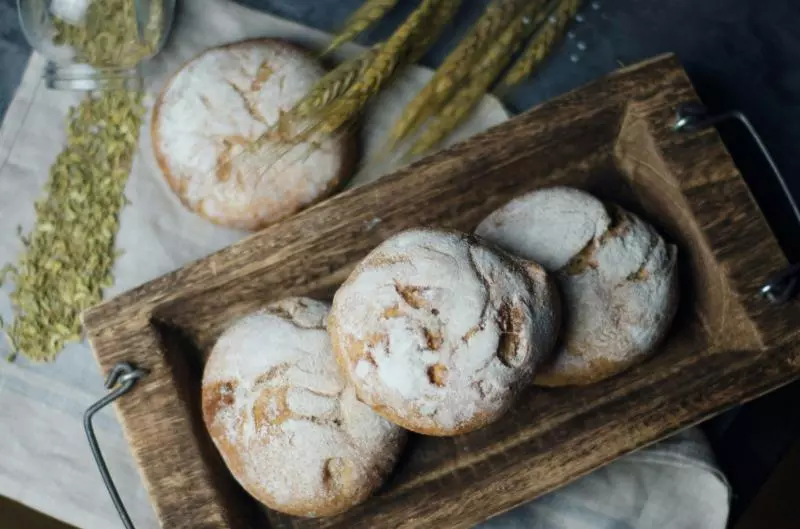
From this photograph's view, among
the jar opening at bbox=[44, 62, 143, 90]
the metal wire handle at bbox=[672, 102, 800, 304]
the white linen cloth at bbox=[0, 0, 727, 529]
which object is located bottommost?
the white linen cloth at bbox=[0, 0, 727, 529]

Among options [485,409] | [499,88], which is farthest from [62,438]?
[499,88]

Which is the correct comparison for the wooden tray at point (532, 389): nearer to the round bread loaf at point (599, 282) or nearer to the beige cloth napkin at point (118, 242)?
the round bread loaf at point (599, 282)

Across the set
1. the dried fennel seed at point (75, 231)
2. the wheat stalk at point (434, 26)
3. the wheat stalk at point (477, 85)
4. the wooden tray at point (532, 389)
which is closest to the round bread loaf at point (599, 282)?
the wooden tray at point (532, 389)

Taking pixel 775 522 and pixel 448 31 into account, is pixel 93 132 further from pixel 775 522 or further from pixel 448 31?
pixel 775 522

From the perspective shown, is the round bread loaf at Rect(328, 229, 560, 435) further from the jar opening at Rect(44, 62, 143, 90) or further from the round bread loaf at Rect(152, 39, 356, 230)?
the jar opening at Rect(44, 62, 143, 90)

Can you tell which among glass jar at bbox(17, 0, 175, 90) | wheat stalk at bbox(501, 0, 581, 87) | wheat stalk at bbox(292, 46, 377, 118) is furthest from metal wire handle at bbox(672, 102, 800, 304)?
glass jar at bbox(17, 0, 175, 90)
